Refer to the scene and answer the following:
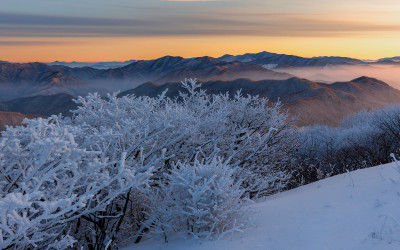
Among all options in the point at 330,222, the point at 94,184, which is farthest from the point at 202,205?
the point at 330,222

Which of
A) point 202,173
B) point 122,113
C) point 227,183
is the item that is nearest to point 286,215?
point 227,183

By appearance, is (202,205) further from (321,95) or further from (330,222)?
(321,95)

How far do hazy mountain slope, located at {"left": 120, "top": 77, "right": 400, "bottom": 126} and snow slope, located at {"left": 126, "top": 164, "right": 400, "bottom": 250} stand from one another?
204 ft

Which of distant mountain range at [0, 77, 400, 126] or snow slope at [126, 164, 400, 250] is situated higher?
snow slope at [126, 164, 400, 250]

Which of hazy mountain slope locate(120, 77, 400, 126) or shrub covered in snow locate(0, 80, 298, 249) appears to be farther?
hazy mountain slope locate(120, 77, 400, 126)

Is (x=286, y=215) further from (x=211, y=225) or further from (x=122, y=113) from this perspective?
(x=122, y=113)

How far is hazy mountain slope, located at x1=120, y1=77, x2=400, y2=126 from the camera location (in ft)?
317

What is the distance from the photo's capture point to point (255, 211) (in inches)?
Result: 235

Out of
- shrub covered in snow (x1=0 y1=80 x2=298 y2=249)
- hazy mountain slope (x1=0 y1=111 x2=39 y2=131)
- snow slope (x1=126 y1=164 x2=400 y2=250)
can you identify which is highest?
shrub covered in snow (x1=0 y1=80 x2=298 y2=249)

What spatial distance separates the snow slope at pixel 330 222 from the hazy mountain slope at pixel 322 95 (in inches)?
2451

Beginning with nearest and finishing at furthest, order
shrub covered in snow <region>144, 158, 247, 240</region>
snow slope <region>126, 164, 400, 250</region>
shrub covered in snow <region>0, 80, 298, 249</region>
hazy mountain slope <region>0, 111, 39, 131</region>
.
→ shrub covered in snow <region>0, 80, 298, 249</region> → snow slope <region>126, 164, 400, 250</region> → shrub covered in snow <region>144, 158, 247, 240</region> → hazy mountain slope <region>0, 111, 39, 131</region>

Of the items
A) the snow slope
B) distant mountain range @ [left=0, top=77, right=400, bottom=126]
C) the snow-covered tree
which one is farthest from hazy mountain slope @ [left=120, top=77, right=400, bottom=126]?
the snow-covered tree

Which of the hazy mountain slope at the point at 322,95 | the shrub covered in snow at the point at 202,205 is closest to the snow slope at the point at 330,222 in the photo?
the shrub covered in snow at the point at 202,205

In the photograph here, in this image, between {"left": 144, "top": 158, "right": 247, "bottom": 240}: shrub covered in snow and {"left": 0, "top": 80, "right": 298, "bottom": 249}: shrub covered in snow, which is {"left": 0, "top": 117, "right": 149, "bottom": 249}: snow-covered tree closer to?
{"left": 0, "top": 80, "right": 298, "bottom": 249}: shrub covered in snow
